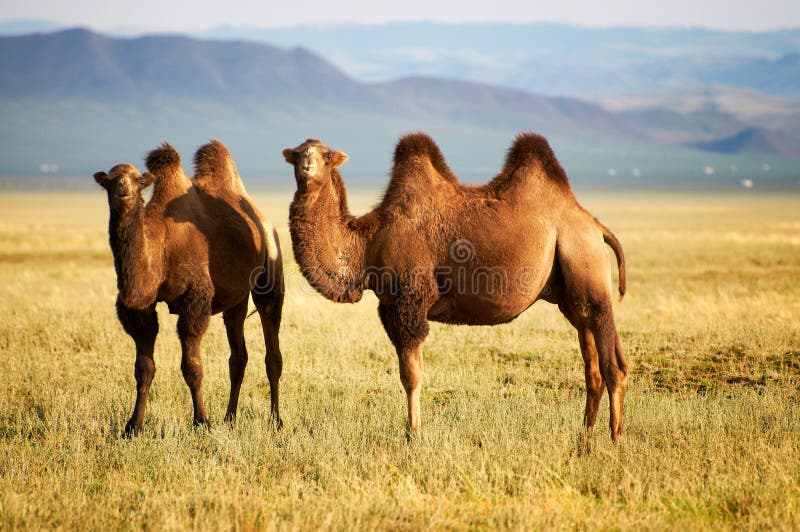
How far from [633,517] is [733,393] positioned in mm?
4411

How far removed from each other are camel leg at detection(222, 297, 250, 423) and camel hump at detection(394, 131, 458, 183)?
7.31 ft

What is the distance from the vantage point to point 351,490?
742cm

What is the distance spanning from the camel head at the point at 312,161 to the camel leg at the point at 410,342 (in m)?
1.28

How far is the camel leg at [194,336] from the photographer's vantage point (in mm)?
9031

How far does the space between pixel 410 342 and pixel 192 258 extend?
7.19 feet

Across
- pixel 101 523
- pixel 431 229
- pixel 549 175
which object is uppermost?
pixel 549 175

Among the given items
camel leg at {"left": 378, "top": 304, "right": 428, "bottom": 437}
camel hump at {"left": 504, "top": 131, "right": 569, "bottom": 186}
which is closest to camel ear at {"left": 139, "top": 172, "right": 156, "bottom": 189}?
camel leg at {"left": 378, "top": 304, "right": 428, "bottom": 437}

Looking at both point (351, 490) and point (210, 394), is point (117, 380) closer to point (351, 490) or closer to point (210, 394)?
point (210, 394)

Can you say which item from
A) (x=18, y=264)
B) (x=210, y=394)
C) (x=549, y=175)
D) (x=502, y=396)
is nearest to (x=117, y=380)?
(x=210, y=394)

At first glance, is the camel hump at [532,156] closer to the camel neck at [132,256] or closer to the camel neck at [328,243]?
the camel neck at [328,243]

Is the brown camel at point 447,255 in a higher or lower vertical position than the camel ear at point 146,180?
lower

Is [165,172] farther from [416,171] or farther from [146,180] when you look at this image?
[416,171]

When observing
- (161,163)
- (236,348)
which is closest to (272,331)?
(236,348)

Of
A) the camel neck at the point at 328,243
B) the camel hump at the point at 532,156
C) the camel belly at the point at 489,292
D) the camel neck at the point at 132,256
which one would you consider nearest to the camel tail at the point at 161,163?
the camel neck at the point at 132,256
